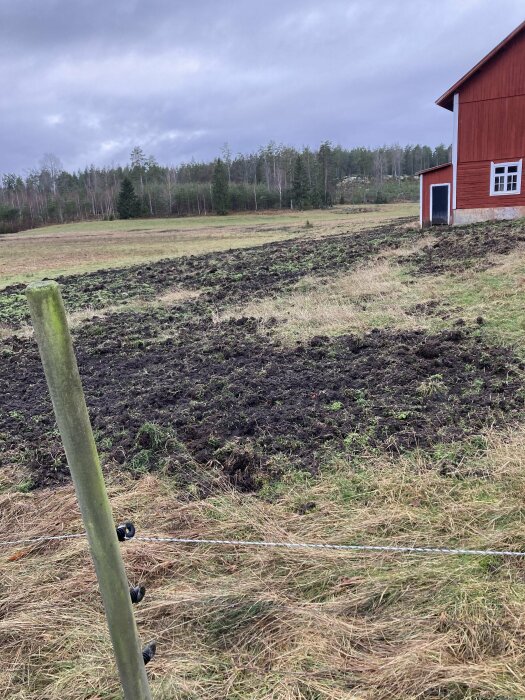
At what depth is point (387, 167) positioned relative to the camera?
13050 centimetres

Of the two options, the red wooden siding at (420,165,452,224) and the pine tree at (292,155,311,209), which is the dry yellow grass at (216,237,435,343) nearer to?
the red wooden siding at (420,165,452,224)

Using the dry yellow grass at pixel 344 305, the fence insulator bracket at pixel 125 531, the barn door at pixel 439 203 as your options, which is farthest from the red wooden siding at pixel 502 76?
the fence insulator bracket at pixel 125 531

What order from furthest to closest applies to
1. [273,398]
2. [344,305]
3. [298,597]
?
[344,305] < [273,398] < [298,597]

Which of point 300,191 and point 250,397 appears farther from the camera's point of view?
point 300,191

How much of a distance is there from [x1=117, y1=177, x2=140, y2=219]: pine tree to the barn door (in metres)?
63.6

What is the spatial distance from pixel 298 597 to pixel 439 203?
21.9m

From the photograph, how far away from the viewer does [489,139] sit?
65.8 feet

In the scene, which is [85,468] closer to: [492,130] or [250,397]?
[250,397]

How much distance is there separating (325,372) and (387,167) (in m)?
136

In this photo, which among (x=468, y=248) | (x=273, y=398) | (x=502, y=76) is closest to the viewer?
(x=273, y=398)

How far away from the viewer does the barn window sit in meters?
19.9

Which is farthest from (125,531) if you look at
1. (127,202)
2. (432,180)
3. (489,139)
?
(127,202)

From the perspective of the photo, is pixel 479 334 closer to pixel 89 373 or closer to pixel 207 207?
pixel 89 373

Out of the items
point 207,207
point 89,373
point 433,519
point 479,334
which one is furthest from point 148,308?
point 207,207
